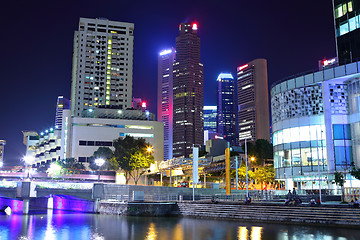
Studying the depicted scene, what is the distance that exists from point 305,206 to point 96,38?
17017 centimetres

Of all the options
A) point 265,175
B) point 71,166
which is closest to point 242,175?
point 265,175

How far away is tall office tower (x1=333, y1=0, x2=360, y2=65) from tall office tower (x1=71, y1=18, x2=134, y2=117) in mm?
134295

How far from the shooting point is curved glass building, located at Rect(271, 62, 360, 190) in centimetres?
5828

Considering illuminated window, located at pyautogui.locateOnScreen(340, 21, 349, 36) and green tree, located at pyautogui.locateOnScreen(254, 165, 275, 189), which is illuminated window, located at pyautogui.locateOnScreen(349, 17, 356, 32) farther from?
green tree, located at pyautogui.locateOnScreen(254, 165, 275, 189)

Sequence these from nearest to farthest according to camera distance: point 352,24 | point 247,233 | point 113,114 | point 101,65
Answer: point 247,233 < point 352,24 < point 113,114 < point 101,65

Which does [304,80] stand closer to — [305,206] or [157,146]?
[305,206]

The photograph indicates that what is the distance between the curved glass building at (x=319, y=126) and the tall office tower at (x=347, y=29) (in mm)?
4942

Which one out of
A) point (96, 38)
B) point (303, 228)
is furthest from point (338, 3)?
point (96, 38)

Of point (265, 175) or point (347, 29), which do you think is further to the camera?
point (265, 175)

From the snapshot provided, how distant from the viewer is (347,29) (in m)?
64.8

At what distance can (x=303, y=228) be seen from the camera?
3095 cm

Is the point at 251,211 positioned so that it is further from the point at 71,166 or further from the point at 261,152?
the point at 71,166

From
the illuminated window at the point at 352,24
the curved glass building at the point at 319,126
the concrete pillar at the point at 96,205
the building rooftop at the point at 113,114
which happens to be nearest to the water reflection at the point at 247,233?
the curved glass building at the point at 319,126

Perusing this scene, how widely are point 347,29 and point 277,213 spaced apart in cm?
4282
